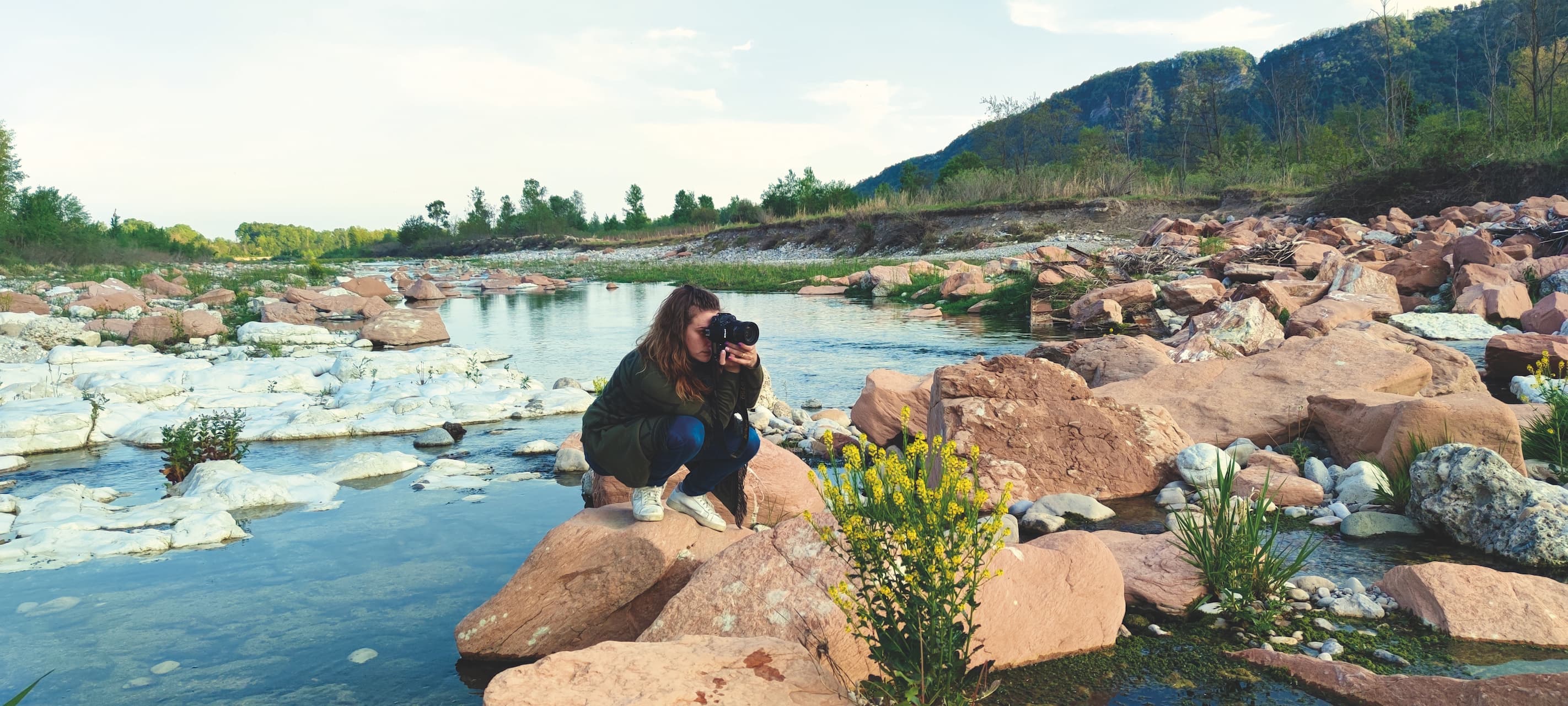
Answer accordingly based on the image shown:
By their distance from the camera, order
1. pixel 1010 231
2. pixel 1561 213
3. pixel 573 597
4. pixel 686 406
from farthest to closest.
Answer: pixel 1010 231 < pixel 1561 213 < pixel 686 406 < pixel 573 597

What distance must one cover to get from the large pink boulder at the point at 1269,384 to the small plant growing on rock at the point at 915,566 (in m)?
4.29

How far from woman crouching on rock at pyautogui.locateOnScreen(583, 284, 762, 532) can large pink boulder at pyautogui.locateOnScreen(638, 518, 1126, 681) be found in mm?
644

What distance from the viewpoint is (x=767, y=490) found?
512 centimetres

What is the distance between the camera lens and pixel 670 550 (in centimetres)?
402

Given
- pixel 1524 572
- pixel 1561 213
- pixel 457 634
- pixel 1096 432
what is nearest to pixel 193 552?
pixel 457 634

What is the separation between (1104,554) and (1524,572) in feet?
7.01

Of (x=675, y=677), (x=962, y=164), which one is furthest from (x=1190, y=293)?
(x=962, y=164)

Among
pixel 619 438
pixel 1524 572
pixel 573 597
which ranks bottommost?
pixel 1524 572

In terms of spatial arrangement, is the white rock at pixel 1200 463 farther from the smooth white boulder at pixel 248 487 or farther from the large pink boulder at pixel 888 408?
the smooth white boulder at pixel 248 487

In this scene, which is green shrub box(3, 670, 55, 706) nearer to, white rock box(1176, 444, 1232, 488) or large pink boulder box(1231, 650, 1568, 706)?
large pink boulder box(1231, 650, 1568, 706)

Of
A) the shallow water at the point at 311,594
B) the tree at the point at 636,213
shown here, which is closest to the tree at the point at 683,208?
the tree at the point at 636,213

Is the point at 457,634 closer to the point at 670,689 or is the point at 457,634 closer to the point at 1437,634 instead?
the point at 670,689

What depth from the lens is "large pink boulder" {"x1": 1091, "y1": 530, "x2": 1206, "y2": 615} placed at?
12.9 feet

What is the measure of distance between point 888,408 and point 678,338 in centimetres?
351
